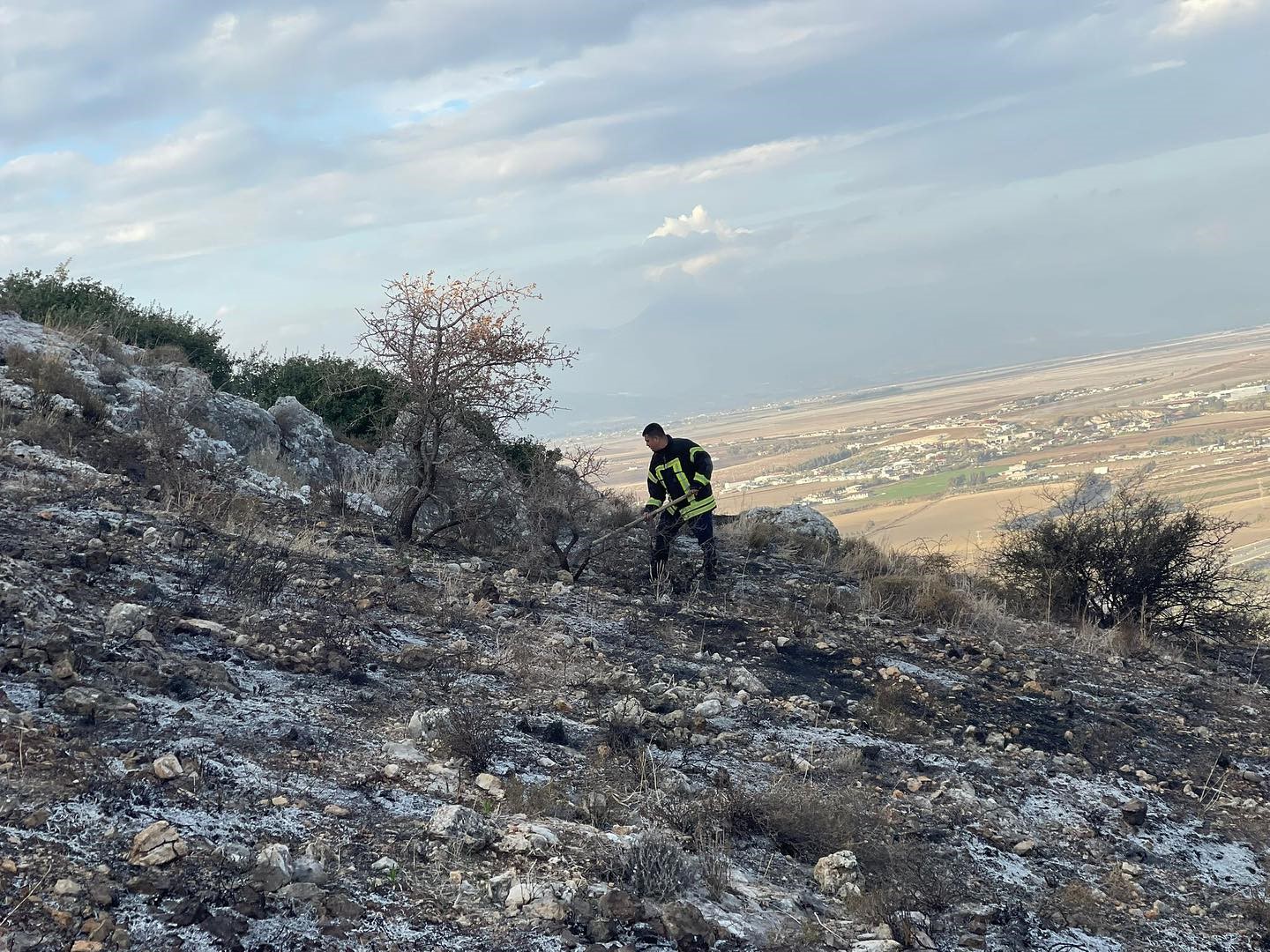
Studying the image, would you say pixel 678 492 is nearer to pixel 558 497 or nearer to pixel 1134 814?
pixel 558 497

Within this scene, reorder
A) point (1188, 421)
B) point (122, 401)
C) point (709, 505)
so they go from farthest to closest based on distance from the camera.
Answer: point (1188, 421) < point (122, 401) < point (709, 505)

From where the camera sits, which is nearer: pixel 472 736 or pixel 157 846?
pixel 157 846

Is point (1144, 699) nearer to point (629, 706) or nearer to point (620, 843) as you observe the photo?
point (629, 706)

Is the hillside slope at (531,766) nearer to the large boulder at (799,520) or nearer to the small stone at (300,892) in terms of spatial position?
the small stone at (300,892)

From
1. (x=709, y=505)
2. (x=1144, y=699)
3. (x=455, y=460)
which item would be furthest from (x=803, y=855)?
(x=455, y=460)

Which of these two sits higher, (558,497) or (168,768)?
(558,497)

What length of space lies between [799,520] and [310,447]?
6366 millimetres

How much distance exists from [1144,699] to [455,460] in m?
6.03

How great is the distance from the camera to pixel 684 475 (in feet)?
27.9

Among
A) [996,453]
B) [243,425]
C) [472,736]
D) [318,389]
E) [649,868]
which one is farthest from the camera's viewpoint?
[996,453]

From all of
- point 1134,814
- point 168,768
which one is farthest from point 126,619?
point 1134,814

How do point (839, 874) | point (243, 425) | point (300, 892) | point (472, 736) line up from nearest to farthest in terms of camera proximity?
point (300, 892) < point (839, 874) < point (472, 736) < point (243, 425)

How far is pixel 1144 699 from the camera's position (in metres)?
6.76

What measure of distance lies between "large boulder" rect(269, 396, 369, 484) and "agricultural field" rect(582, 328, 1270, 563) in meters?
4.00
